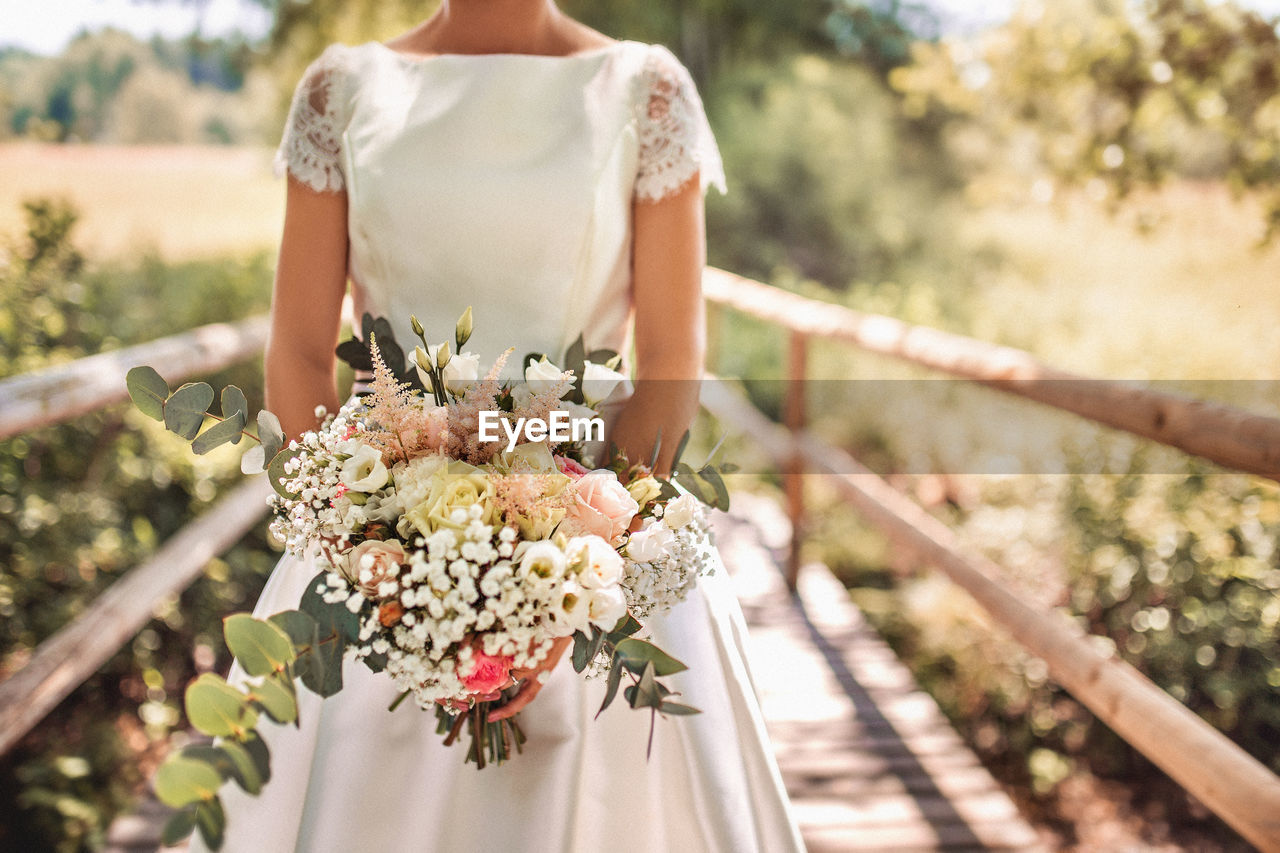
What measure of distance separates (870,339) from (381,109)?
189 centimetres

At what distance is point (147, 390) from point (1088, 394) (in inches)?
64.9

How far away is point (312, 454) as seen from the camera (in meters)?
0.98

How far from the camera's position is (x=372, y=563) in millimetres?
842

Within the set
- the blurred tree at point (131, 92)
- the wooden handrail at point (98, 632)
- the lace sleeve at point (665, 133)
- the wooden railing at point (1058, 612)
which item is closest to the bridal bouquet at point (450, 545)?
the lace sleeve at point (665, 133)

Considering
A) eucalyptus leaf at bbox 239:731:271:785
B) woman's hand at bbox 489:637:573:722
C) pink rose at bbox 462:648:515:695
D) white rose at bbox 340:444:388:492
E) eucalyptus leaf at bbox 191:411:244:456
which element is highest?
eucalyptus leaf at bbox 191:411:244:456

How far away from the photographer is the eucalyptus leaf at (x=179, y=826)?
59 cm

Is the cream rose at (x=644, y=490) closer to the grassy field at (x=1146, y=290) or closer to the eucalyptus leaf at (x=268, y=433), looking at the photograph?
the eucalyptus leaf at (x=268, y=433)

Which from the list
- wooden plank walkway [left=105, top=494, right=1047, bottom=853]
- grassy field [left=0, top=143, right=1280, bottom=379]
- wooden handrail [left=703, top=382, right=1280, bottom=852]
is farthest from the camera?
grassy field [left=0, top=143, right=1280, bottom=379]

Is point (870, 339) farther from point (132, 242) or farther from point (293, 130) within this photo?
point (132, 242)

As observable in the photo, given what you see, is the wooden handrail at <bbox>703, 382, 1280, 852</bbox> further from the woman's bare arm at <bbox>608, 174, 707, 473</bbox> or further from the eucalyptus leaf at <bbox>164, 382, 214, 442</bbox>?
the eucalyptus leaf at <bbox>164, 382, 214, 442</bbox>

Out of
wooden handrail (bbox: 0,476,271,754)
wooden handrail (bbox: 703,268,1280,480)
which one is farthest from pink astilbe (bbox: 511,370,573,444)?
wooden handrail (bbox: 0,476,271,754)

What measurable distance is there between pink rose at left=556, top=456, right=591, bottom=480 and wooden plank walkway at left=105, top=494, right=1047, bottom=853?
2.62 feet

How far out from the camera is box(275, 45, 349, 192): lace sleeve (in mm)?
1367

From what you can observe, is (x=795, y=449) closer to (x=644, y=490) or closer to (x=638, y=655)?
(x=644, y=490)
